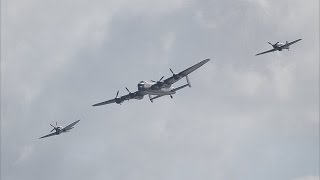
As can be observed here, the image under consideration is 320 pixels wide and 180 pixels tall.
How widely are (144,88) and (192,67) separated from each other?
1650 centimetres

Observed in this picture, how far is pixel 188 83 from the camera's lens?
7849 inches

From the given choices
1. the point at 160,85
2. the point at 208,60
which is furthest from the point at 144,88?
the point at 208,60

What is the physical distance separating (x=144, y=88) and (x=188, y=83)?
45.5 ft

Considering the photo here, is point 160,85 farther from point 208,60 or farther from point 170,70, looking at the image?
point 208,60

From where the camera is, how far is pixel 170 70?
19725cm

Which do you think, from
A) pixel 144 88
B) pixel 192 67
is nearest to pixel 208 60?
pixel 192 67

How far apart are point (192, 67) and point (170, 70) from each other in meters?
6.87

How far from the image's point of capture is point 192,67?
197000mm

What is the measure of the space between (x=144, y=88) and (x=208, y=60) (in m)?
23.2

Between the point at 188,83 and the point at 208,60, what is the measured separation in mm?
12742

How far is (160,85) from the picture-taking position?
199750 mm

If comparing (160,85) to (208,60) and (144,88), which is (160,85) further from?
(208,60)

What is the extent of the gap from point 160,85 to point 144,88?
5107 millimetres
